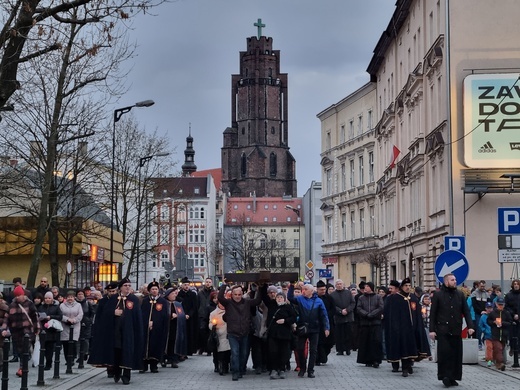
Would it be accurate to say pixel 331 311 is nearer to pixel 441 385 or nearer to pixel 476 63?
pixel 441 385

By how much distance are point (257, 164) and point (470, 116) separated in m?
140

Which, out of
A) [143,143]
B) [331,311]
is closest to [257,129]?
[143,143]

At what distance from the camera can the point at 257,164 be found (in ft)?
591

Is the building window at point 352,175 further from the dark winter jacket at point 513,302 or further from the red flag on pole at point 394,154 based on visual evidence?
the dark winter jacket at point 513,302

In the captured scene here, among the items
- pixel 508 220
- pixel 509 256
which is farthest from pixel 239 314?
pixel 508 220

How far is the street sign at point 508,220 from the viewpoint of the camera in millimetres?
22062

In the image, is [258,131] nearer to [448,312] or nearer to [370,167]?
[370,167]

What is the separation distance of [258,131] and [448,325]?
15964 cm

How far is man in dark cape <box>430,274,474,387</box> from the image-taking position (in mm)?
18703

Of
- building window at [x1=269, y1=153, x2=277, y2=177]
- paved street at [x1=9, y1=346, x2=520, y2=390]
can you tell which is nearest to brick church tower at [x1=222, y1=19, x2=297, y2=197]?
building window at [x1=269, y1=153, x2=277, y2=177]

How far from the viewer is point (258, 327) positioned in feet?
74.0

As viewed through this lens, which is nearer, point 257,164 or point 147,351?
point 147,351

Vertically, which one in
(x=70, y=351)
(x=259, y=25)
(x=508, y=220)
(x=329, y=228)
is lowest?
(x=70, y=351)

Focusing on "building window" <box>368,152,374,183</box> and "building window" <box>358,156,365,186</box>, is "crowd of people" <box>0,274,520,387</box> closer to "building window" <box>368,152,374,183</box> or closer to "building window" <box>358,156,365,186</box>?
"building window" <box>368,152,374,183</box>
